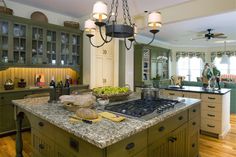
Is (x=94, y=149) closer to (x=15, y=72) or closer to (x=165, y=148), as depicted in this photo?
(x=165, y=148)

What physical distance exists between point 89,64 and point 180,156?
10.5 feet

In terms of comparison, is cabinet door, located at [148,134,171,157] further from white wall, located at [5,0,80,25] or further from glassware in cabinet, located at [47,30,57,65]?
white wall, located at [5,0,80,25]

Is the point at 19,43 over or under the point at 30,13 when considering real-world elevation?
under

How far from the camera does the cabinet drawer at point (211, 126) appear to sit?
134 inches

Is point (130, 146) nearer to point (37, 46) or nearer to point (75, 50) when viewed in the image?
point (37, 46)

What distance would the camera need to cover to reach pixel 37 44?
12.8 feet

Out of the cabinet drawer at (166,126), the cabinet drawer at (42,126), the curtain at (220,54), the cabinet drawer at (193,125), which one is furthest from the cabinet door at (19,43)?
the curtain at (220,54)

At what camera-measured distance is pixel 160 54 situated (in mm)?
7445

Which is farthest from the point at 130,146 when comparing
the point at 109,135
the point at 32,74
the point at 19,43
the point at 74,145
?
the point at 32,74

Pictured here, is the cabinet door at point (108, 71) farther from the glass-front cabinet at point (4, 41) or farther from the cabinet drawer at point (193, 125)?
the cabinet drawer at point (193, 125)

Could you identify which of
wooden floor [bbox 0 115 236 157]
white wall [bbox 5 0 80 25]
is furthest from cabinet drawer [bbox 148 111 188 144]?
white wall [bbox 5 0 80 25]

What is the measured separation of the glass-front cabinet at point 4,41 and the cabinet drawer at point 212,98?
400cm

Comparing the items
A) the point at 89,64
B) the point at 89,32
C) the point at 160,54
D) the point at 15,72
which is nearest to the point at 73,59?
the point at 89,64

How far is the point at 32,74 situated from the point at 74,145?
330 cm
